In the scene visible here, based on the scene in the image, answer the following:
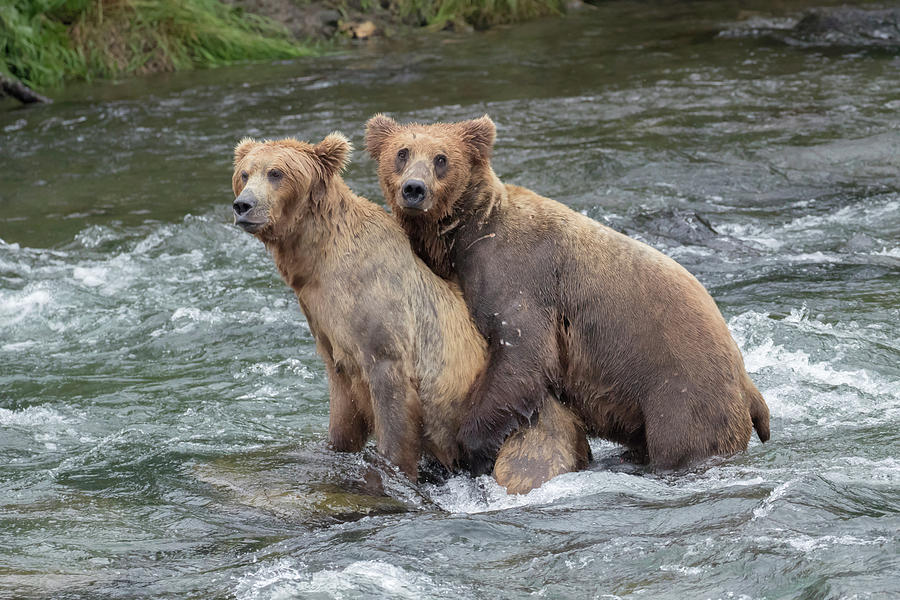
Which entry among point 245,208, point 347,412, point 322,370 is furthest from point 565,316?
point 322,370

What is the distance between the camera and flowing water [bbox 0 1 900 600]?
438 cm

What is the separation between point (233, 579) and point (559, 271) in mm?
2063

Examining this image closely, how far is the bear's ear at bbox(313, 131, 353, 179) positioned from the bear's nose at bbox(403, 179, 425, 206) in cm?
36

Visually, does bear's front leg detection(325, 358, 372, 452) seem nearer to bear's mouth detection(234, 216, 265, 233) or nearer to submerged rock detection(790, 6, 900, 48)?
bear's mouth detection(234, 216, 265, 233)

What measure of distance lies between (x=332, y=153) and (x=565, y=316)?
1.31m

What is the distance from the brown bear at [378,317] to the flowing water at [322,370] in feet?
0.69

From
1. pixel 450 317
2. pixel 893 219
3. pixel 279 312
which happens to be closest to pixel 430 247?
pixel 450 317

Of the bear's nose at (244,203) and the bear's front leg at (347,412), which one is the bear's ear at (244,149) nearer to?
the bear's nose at (244,203)

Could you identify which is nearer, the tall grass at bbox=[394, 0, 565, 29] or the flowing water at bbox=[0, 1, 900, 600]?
the flowing water at bbox=[0, 1, 900, 600]

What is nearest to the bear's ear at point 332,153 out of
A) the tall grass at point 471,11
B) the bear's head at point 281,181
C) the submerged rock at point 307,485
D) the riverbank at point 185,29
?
the bear's head at point 281,181

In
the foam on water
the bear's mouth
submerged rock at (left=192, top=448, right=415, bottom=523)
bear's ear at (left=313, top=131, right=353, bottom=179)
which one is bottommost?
submerged rock at (left=192, top=448, right=415, bottom=523)

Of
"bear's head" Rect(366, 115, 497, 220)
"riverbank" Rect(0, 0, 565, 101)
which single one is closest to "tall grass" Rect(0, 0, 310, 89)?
"riverbank" Rect(0, 0, 565, 101)

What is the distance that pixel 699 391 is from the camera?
17.2ft

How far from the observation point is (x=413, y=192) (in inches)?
207
